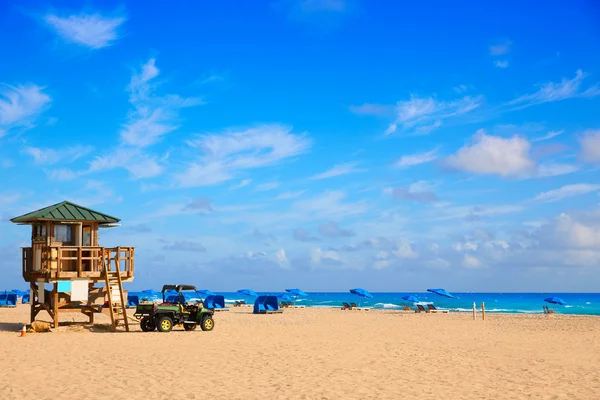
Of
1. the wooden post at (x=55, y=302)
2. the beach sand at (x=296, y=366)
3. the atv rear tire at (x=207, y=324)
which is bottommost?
the beach sand at (x=296, y=366)

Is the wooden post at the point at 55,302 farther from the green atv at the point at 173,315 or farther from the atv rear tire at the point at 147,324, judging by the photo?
the atv rear tire at the point at 147,324

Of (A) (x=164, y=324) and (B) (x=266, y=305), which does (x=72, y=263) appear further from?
(B) (x=266, y=305)

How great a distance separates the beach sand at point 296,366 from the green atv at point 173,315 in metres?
0.73

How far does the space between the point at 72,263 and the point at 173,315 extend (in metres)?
5.36

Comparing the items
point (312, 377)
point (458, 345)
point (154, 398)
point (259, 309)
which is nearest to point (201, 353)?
point (312, 377)

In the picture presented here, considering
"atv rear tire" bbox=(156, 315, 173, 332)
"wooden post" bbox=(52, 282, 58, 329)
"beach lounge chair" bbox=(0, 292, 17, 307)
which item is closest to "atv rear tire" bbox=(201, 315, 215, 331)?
"atv rear tire" bbox=(156, 315, 173, 332)

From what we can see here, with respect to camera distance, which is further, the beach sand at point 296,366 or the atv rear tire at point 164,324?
the atv rear tire at point 164,324

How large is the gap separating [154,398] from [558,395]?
23.5 ft

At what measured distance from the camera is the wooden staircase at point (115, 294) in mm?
24109

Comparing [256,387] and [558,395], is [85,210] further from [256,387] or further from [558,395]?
[558,395]

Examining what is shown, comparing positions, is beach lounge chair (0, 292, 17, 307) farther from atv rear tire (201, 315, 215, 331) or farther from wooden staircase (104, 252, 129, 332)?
atv rear tire (201, 315, 215, 331)

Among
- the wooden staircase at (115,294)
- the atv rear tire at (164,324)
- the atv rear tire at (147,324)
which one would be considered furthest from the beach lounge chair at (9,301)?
the atv rear tire at (164,324)

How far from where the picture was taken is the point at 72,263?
84.3ft

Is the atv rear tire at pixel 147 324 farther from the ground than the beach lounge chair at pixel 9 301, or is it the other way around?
the beach lounge chair at pixel 9 301
